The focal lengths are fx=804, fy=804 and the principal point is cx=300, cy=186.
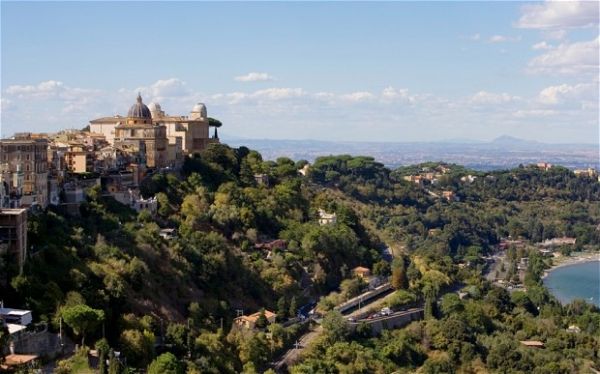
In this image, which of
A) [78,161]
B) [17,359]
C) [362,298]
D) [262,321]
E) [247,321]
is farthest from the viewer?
[362,298]

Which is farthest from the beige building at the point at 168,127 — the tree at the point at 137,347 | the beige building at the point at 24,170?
the tree at the point at 137,347

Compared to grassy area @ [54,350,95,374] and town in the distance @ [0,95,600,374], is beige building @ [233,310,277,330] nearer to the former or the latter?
town in the distance @ [0,95,600,374]

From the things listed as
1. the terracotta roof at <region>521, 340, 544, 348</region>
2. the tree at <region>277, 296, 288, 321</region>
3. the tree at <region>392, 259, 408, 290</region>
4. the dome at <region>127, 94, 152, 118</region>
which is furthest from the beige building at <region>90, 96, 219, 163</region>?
the terracotta roof at <region>521, 340, 544, 348</region>

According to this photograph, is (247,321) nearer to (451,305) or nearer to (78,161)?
(78,161)

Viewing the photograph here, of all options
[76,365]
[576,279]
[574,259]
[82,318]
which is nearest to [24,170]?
[82,318]

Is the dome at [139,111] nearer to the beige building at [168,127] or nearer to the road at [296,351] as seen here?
the beige building at [168,127]

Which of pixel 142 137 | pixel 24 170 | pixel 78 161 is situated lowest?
pixel 24 170
